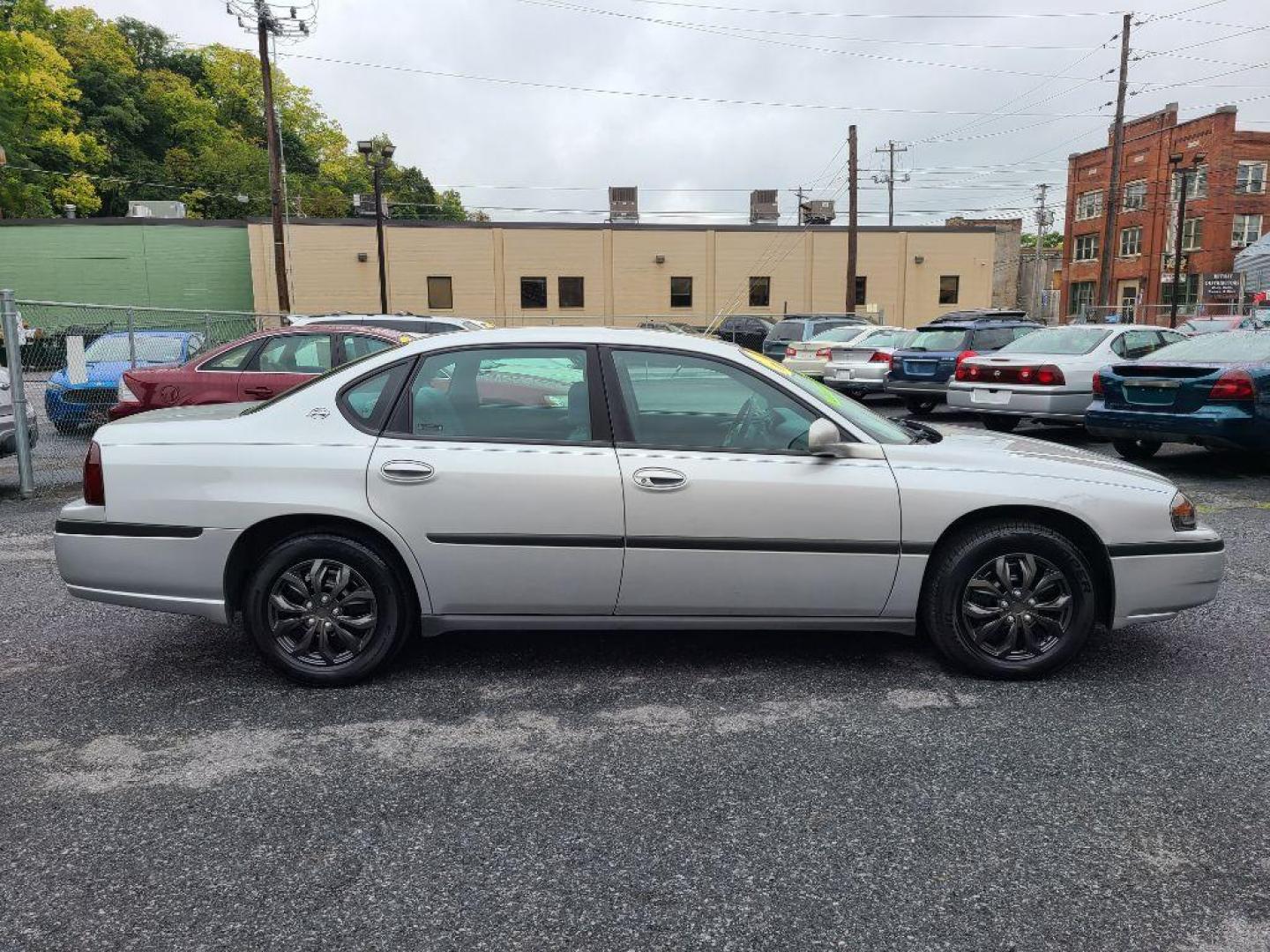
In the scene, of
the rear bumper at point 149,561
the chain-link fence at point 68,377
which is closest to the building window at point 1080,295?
the chain-link fence at point 68,377

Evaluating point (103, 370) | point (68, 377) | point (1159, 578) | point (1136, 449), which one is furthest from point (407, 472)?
point (103, 370)

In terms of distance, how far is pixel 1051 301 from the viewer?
60.4m

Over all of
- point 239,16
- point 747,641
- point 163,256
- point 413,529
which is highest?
point 239,16

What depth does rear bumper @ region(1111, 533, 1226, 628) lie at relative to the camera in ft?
13.0

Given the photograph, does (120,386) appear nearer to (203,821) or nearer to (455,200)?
(203,821)

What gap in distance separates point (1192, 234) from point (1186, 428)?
46.8m

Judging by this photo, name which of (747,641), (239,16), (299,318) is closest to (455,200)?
(239,16)

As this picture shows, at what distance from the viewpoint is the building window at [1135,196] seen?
50094mm

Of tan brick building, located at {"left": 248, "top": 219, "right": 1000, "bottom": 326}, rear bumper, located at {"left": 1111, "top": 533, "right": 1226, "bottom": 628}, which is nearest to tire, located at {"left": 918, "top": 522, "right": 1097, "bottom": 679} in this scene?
rear bumper, located at {"left": 1111, "top": 533, "right": 1226, "bottom": 628}

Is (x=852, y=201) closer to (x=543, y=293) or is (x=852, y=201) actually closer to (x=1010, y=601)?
(x=543, y=293)

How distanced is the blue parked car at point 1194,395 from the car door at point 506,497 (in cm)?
697

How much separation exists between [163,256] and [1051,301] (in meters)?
51.6

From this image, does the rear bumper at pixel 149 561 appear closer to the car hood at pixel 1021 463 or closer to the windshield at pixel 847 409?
the windshield at pixel 847 409

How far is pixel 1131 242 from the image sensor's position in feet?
168
